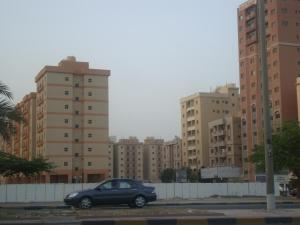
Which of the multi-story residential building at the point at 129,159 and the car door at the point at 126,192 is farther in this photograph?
the multi-story residential building at the point at 129,159

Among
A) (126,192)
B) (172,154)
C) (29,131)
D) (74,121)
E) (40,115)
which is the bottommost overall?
(126,192)

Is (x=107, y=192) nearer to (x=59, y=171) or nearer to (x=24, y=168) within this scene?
(x=24, y=168)

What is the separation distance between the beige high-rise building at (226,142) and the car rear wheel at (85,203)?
99.0m

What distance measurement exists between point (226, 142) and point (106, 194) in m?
104

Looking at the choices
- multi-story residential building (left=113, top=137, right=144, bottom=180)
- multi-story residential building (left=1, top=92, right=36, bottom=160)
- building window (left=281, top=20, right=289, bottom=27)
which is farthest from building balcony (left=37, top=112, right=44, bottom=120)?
multi-story residential building (left=113, top=137, right=144, bottom=180)

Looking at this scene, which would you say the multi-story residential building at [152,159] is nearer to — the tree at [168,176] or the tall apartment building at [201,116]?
the tall apartment building at [201,116]

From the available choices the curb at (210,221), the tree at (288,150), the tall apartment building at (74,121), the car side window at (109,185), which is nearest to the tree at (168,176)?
the tall apartment building at (74,121)

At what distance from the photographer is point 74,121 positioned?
106188 mm

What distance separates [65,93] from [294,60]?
4770 cm

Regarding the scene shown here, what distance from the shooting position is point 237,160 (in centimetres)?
12500

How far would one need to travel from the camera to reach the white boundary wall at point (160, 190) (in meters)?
42.3

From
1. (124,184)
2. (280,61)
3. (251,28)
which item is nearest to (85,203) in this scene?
(124,184)

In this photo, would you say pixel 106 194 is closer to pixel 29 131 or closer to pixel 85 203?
pixel 85 203

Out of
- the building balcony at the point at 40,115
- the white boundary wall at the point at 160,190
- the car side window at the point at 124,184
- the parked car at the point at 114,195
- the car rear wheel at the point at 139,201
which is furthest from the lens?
the building balcony at the point at 40,115
